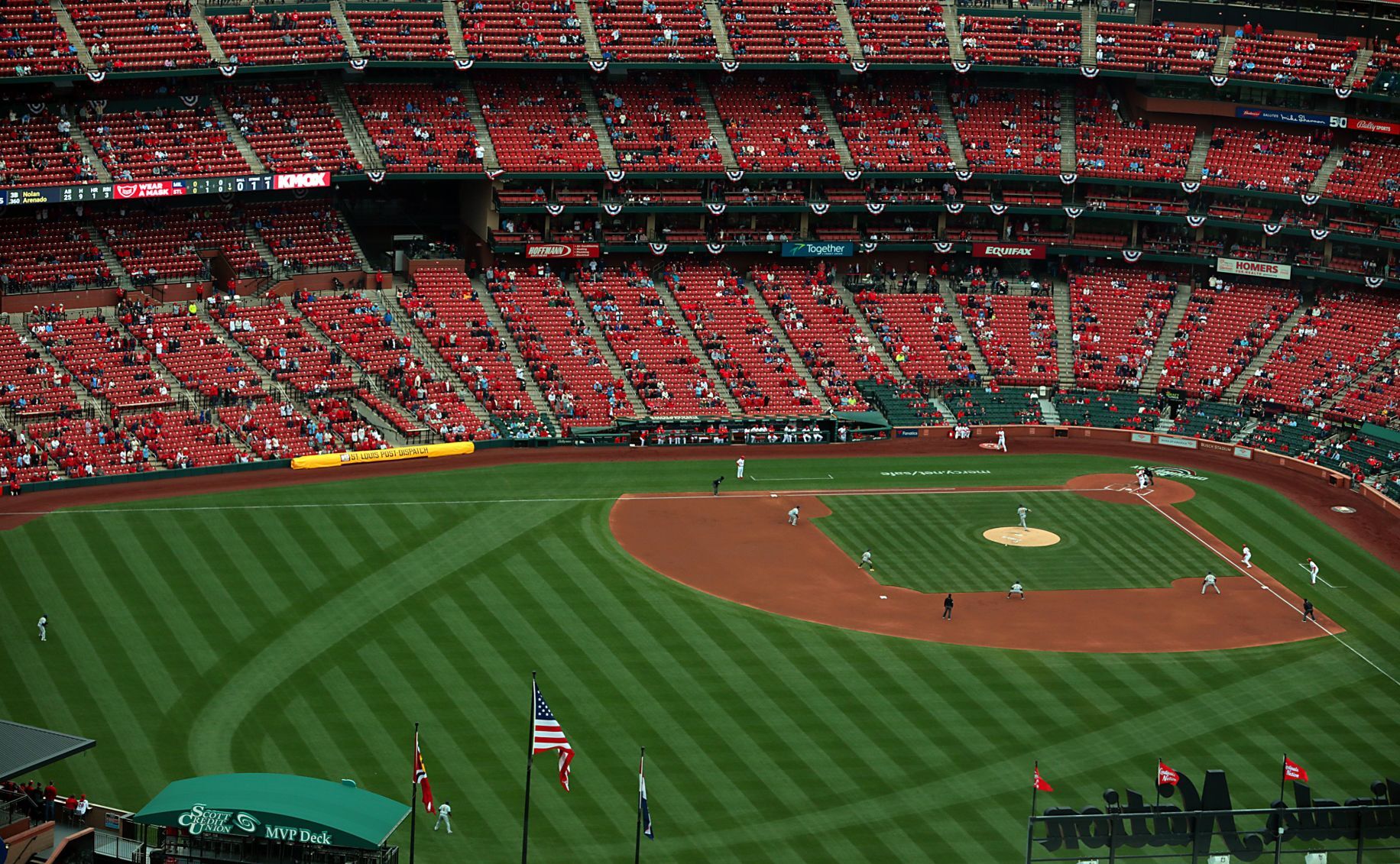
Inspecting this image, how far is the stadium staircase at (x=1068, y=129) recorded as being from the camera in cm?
9638

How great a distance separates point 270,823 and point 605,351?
166 feet

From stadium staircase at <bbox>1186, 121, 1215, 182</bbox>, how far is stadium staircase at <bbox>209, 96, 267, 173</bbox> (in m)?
47.5

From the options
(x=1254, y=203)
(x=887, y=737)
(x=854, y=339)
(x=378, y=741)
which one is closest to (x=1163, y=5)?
(x=1254, y=203)

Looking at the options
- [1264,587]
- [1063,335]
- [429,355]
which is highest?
[1063,335]

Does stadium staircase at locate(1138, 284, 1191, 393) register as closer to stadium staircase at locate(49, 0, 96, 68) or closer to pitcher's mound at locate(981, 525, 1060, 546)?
pitcher's mound at locate(981, 525, 1060, 546)

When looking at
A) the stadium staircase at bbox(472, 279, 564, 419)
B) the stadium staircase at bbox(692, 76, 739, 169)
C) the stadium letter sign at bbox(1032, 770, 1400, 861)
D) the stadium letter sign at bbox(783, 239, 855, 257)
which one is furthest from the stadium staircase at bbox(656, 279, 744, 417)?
the stadium letter sign at bbox(1032, 770, 1400, 861)

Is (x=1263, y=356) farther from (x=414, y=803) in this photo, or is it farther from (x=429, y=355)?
(x=414, y=803)

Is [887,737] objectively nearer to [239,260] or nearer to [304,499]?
[304,499]

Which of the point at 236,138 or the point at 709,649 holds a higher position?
the point at 236,138

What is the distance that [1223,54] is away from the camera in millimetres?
96562

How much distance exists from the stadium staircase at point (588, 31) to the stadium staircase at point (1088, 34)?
1014 inches

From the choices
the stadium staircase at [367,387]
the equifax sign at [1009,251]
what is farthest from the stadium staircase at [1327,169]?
the stadium staircase at [367,387]

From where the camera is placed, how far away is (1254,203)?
94.6m

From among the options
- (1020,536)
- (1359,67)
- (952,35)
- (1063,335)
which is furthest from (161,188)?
(1359,67)
